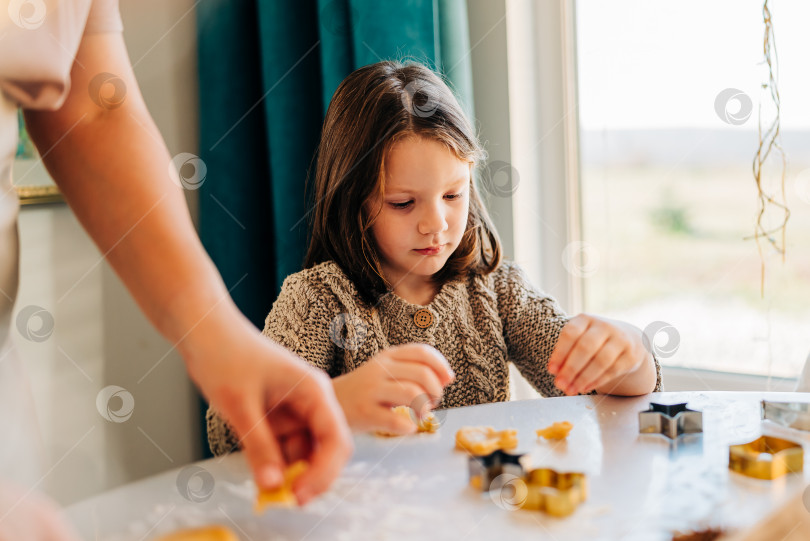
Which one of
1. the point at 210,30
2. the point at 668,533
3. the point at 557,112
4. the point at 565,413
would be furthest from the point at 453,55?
the point at 668,533

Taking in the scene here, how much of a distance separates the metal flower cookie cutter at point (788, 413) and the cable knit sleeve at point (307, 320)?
516mm

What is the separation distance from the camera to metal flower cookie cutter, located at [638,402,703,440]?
652 mm

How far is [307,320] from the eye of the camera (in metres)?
0.97

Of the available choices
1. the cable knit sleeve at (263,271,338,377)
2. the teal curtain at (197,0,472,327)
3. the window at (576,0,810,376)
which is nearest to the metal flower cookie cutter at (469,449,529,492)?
the cable knit sleeve at (263,271,338,377)

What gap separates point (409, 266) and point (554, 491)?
1.90ft

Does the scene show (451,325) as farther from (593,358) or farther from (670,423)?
(670,423)

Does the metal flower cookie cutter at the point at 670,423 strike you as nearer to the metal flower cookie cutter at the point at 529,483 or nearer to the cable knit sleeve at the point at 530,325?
the metal flower cookie cutter at the point at 529,483

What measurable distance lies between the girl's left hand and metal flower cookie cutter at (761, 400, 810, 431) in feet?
0.56

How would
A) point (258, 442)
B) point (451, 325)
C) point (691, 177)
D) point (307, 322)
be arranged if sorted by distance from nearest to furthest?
point (258, 442) → point (307, 322) → point (451, 325) → point (691, 177)

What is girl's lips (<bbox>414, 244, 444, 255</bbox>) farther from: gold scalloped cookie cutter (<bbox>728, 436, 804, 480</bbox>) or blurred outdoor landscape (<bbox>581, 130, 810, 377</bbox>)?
blurred outdoor landscape (<bbox>581, 130, 810, 377</bbox>)

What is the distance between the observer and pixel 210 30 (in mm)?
1380

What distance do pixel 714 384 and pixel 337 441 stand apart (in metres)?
1.12

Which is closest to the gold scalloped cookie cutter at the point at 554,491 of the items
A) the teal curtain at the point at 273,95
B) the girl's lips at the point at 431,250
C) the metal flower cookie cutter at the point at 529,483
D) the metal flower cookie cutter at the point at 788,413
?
the metal flower cookie cutter at the point at 529,483

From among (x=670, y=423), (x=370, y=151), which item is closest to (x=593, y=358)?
(x=670, y=423)
